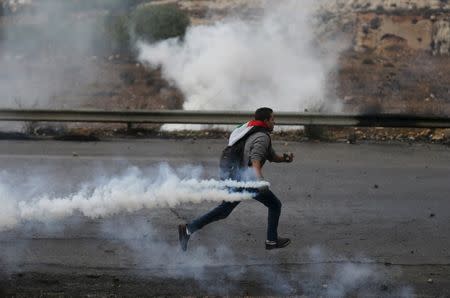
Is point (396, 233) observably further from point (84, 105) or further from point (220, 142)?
point (84, 105)

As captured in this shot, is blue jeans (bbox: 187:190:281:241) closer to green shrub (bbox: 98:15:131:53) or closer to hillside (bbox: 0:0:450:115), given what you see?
hillside (bbox: 0:0:450:115)

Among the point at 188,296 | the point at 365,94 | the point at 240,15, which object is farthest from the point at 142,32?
the point at 188,296

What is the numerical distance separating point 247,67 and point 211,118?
5.81m

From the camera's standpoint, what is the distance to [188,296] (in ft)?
23.0

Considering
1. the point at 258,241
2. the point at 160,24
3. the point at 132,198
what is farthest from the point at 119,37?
the point at 132,198

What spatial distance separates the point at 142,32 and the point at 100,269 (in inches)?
818

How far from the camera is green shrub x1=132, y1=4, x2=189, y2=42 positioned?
26.7 meters

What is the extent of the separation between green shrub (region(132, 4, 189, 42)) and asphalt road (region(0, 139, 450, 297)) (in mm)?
14349

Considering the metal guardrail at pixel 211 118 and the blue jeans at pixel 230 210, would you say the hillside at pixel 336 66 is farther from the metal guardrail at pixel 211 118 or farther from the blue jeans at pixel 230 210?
the blue jeans at pixel 230 210

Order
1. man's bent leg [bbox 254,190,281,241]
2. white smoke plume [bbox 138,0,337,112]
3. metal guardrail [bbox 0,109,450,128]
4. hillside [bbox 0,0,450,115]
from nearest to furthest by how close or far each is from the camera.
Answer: man's bent leg [bbox 254,190,281,241], metal guardrail [bbox 0,109,450,128], white smoke plume [bbox 138,0,337,112], hillside [bbox 0,0,450,115]

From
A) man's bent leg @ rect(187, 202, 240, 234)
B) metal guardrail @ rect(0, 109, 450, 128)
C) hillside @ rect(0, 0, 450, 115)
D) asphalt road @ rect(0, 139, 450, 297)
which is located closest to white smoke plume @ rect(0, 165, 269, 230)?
man's bent leg @ rect(187, 202, 240, 234)

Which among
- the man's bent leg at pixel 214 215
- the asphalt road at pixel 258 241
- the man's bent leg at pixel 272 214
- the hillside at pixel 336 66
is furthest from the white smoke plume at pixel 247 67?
the man's bent leg at pixel 214 215

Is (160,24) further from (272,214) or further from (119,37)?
(272,214)

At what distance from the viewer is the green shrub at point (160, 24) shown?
26.7 metres
